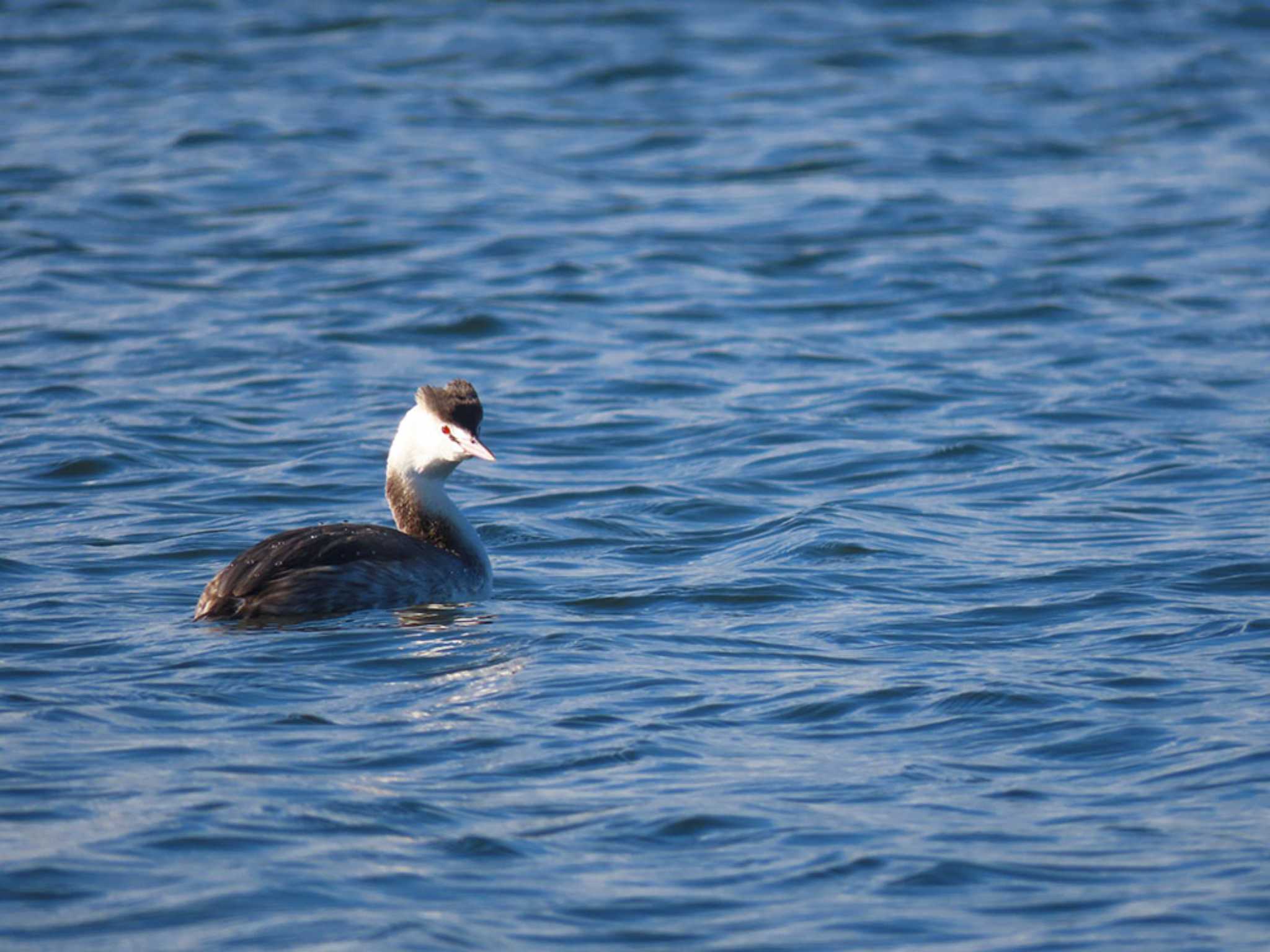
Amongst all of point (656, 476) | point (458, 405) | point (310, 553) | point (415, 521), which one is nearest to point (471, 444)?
point (458, 405)

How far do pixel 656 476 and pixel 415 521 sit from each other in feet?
8.56

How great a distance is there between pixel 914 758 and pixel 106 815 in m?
2.96

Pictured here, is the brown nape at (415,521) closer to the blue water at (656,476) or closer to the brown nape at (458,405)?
the blue water at (656,476)

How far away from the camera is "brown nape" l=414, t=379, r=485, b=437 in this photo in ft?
31.7

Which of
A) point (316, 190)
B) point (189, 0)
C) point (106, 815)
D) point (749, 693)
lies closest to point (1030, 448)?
point (749, 693)

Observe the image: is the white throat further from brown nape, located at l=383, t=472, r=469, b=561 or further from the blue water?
the blue water

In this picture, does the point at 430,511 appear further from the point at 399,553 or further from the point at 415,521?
the point at 399,553

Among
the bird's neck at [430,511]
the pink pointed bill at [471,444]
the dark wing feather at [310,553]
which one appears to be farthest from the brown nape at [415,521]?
the pink pointed bill at [471,444]

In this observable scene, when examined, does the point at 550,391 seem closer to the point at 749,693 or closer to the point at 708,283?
the point at 708,283

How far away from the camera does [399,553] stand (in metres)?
9.48

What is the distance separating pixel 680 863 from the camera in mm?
6480

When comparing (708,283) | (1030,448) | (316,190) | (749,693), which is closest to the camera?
(749,693)

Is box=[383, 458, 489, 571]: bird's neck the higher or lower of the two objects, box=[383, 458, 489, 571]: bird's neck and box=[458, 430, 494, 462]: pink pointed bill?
the lower

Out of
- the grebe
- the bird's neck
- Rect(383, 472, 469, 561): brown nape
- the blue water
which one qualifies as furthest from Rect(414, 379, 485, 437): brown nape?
the blue water
